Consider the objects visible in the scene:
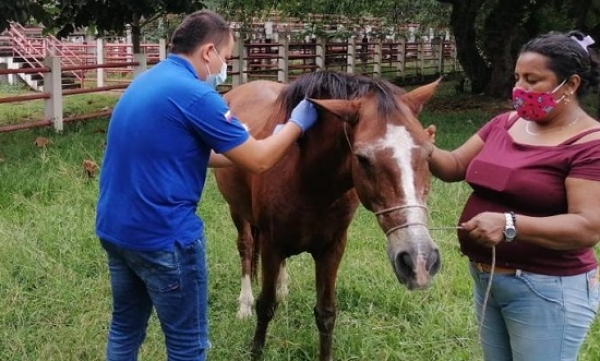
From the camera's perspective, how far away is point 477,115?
44.2 feet

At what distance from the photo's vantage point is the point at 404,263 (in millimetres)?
2408

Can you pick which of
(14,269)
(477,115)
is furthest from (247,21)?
(14,269)

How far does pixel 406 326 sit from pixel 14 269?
2.75 meters

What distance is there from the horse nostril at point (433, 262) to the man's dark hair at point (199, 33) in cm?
116

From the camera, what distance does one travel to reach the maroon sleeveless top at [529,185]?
2.22 m

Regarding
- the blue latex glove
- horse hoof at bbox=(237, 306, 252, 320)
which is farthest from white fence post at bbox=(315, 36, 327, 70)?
the blue latex glove

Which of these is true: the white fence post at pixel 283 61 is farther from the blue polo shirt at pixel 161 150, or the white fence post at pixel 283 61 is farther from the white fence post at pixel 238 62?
the blue polo shirt at pixel 161 150

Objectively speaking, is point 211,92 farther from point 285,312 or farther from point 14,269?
point 14,269

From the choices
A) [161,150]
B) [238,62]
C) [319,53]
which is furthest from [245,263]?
[319,53]

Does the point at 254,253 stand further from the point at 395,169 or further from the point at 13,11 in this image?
the point at 13,11

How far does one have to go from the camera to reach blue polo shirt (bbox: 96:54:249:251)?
256 cm

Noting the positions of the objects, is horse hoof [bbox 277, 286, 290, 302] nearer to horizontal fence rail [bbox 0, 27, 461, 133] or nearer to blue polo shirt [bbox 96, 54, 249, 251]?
blue polo shirt [bbox 96, 54, 249, 251]

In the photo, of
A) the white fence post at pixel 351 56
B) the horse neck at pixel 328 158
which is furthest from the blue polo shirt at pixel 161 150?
the white fence post at pixel 351 56

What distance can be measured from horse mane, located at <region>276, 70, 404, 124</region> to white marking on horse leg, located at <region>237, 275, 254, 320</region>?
61.4 inches
